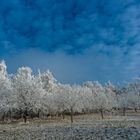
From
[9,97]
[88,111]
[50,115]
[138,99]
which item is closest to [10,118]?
[50,115]

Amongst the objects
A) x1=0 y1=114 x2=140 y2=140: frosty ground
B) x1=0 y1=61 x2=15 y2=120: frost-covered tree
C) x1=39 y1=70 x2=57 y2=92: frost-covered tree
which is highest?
x1=39 y1=70 x2=57 y2=92: frost-covered tree

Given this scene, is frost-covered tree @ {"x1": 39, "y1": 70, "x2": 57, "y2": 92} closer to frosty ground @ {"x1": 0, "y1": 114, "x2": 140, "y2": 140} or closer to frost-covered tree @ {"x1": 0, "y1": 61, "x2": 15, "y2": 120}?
frost-covered tree @ {"x1": 0, "y1": 61, "x2": 15, "y2": 120}

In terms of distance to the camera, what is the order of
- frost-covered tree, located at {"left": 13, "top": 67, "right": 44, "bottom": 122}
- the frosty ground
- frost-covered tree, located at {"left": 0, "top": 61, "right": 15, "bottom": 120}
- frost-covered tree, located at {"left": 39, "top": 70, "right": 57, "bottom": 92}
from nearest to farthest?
1. the frosty ground
2. frost-covered tree, located at {"left": 13, "top": 67, "right": 44, "bottom": 122}
3. frost-covered tree, located at {"left": 0, "top": 61, "right": 15, "bottom": 120}
4. frost-covered tree, located at {"left": 39, "top": 70, "right": 57, "bottom": 92}

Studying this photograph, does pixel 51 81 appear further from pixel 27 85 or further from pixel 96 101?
pixel 27 85

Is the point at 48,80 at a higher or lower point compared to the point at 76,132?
higher

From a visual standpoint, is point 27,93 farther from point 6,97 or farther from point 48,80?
point 48,80

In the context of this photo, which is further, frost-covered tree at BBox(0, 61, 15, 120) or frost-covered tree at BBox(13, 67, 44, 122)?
frost-covered tree at BBox(0, 61, 15, 120)

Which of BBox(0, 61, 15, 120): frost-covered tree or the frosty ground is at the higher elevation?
BBox(0, 61, 15, 120): frost-covered tree

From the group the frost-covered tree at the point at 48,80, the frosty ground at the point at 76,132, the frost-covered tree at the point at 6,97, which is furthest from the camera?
the frost-covered tree at the point at 48,80

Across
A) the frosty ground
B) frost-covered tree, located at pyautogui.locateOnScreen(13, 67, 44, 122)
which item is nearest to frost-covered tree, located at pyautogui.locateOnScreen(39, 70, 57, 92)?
frost-covered tree, located at pyautogui.locateOnScreen(13, 67, 44, 122)

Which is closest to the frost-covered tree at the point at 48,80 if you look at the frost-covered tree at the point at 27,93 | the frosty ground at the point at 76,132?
the frost-covered tree at the point at 27,93

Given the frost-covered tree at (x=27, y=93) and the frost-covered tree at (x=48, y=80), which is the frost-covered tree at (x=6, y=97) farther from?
the frost-covered tree at (x=48, y=80)

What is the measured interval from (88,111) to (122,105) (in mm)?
16212

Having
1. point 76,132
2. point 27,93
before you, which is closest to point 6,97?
point 27,93
